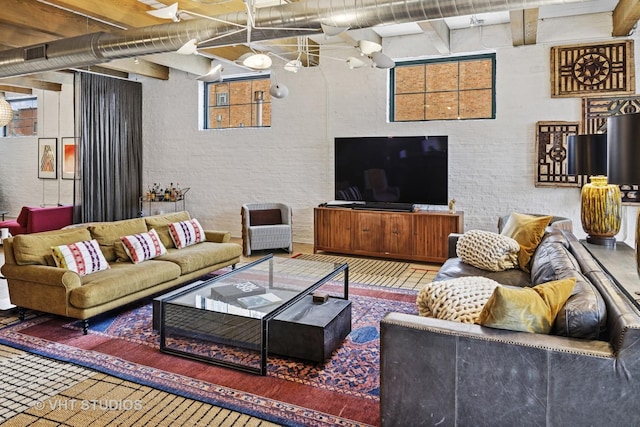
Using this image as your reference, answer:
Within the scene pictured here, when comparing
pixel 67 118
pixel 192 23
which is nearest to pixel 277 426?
pixel 192 23

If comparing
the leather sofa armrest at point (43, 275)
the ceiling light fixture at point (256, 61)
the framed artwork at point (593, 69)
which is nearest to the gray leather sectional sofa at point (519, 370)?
the leather sofa armrest at point (43, 275)

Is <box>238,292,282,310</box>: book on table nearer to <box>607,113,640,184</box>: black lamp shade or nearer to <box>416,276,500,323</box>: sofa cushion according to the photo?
<box>416,276,500,323</box>: sofa cushion

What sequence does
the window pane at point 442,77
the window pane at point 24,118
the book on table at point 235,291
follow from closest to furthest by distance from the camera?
the book on table at point 235,291 < the window pane at point 442,77 < the window pane at point 24,118

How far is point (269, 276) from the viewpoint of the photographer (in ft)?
12.8

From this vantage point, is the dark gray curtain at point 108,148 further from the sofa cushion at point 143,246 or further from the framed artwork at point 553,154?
the framed artwork at point 553,154

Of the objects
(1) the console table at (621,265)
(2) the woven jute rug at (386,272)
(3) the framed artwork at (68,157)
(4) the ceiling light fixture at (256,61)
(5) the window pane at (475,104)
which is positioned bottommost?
(2) the woven jute rug at (386,272)

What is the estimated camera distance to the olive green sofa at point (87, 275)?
3406mm

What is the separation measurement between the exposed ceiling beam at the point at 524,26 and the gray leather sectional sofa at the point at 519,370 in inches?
141

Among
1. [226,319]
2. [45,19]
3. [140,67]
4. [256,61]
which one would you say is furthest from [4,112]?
[226,319]

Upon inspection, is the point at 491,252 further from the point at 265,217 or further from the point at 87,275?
the point at 265,217

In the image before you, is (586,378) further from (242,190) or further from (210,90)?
(210,90)

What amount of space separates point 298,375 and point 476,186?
13.9 ft

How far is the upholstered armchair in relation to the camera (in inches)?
250

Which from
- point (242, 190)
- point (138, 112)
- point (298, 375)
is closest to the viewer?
point (298, 375)
